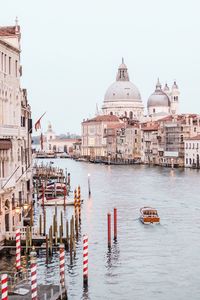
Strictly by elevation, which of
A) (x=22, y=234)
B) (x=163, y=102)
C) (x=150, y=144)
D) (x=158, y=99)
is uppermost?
(x=158, y=99)

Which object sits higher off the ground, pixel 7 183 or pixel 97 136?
pixel 97 136

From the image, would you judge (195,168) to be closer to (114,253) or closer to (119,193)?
(119,193)

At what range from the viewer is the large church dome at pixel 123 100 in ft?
452

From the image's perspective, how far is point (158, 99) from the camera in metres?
133

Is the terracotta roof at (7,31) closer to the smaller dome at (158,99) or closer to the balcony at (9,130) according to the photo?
the balcony at (9,130)

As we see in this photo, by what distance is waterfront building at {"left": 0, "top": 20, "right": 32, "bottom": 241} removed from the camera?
19.3 meters

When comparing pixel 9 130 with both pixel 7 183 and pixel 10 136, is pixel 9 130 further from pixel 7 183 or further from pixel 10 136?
pixel 7 183

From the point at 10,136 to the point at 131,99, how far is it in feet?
390

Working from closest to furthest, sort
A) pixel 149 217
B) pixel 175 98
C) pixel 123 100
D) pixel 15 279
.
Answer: pixel 15 279, pixel 149 217, pixel 175 98, pixel 123 100

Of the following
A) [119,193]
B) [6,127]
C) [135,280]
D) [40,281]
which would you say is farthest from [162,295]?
[119,193]

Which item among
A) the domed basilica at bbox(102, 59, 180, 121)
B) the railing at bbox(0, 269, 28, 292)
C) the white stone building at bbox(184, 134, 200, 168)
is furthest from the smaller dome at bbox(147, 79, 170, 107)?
the railing at bbox(0, 269, 28, 292)

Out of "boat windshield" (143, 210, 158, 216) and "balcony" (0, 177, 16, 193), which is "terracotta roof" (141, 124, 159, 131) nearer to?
"boat windshield" (143, 210, 158, 216)

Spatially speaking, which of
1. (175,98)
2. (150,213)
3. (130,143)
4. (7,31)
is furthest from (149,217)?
(175,98)

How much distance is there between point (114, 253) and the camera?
68.6 feet
